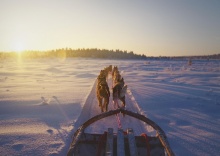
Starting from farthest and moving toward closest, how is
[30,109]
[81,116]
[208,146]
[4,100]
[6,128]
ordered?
1. [4,100]
2. [30,109]
3. [81,116]
4. [6,128]
5. [208,146]

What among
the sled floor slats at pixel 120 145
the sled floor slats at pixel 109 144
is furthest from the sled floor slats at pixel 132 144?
the sled floor slats at pixel 109 144

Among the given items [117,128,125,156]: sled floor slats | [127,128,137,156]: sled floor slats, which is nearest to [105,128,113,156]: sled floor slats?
[117,128,125,156]: sled floor slats

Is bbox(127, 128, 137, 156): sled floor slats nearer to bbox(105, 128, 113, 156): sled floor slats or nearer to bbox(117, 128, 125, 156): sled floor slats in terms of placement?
bbox(117, 128, 125, 156): sled floor slats

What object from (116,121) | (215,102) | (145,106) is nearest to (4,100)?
(116,121)

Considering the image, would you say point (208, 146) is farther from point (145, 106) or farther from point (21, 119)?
point (21, 119)

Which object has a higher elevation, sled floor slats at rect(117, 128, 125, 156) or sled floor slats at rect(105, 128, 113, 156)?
sled floor slats at rect(117, 128, 125, 156)

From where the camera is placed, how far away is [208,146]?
4305 millimetres

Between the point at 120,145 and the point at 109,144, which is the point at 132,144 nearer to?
the point at 120,145

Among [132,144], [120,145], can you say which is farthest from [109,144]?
[132,144]

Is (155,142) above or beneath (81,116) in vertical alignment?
above

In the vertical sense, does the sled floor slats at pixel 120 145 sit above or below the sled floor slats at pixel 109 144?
above

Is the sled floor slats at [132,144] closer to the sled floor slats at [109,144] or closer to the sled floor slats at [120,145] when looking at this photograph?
the sled floor slats at [120,145]

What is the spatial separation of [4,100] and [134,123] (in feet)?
18.2

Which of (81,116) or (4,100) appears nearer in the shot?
(81,116)
